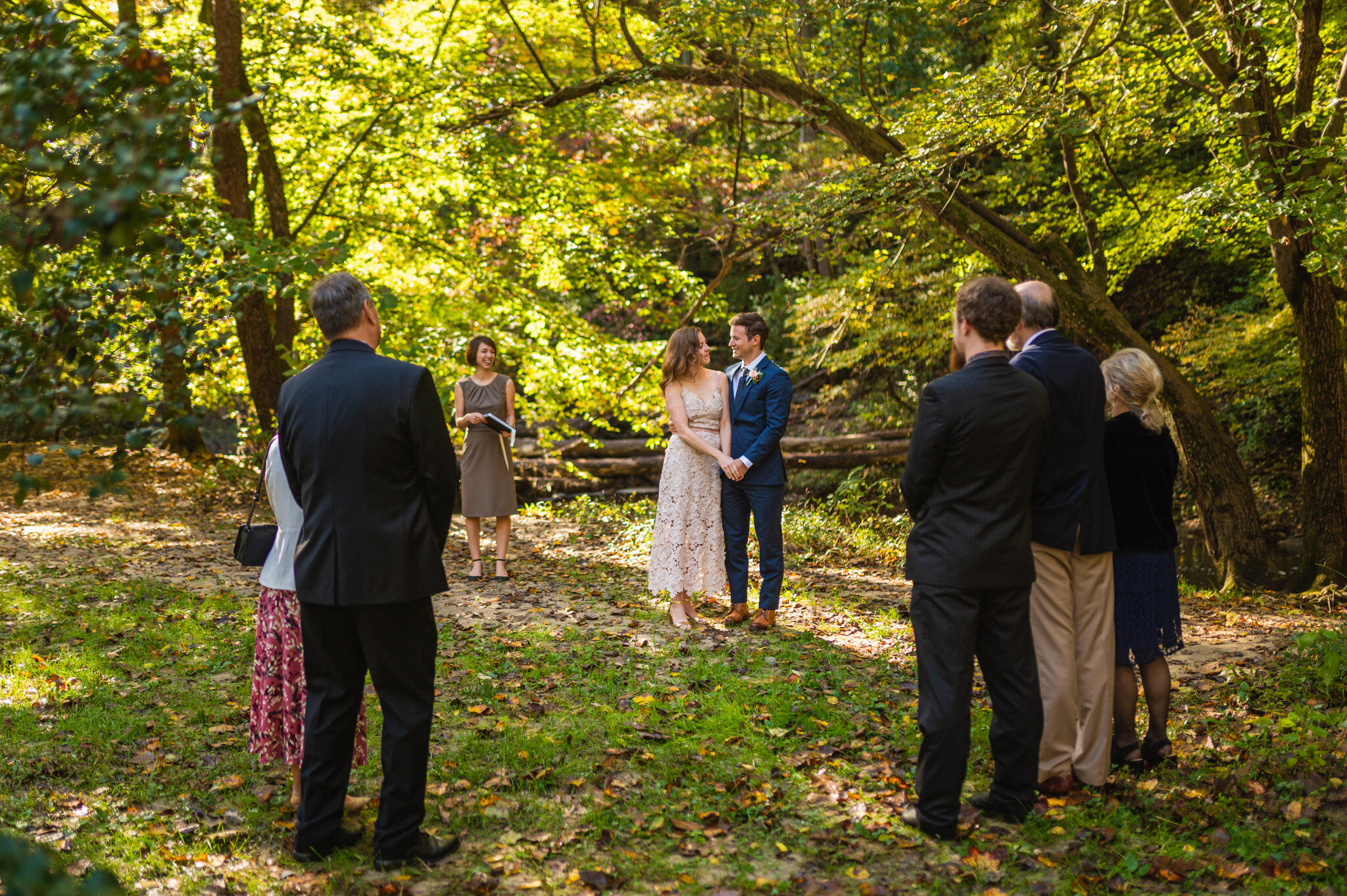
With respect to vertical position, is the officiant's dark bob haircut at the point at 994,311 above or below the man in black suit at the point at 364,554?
above

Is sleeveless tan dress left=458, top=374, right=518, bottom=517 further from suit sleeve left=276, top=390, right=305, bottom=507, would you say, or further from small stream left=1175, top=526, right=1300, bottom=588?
small stream left=1175, top=526, right=1300, bottom=588

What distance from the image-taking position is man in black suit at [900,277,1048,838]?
3379 mm

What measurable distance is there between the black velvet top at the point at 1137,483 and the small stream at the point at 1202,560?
257 inches

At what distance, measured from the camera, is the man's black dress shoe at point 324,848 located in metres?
3.24

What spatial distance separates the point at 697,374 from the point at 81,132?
14.8 feet

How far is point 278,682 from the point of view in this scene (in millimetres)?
3496

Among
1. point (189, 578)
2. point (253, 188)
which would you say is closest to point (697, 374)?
point (189, 578)

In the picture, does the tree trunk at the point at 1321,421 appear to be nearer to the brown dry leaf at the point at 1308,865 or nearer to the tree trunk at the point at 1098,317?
the tree trunk at the point at 1098,317

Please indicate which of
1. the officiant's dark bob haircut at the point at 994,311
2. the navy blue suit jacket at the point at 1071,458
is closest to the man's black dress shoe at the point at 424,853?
the navy blue suit jacket at the point at 1071,458

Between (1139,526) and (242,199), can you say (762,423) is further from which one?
(242,199)

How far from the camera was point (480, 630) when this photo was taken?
21.1 feet

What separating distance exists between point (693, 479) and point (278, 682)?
3.28 m

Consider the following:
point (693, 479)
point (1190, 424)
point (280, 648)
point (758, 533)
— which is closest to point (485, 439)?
point (693, 479)

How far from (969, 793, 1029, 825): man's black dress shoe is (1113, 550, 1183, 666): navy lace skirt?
89 cm
